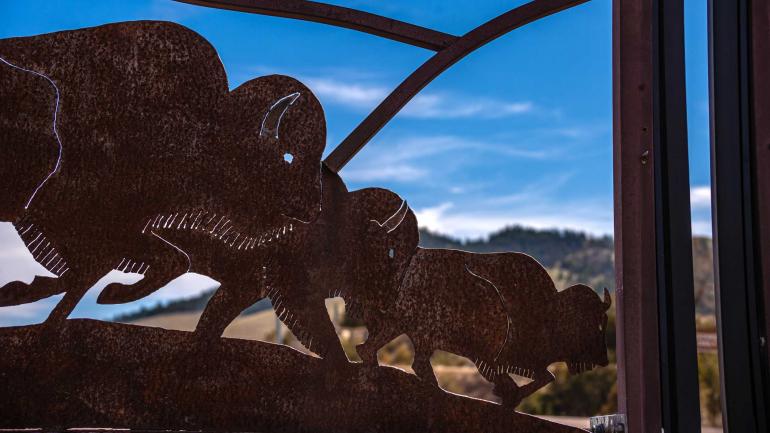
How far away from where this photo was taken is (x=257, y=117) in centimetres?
234

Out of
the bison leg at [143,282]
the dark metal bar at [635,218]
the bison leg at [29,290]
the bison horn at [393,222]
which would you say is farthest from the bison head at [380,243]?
the bison leg at [29,290]

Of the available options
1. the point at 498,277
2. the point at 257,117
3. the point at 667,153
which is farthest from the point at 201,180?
the point at 667,153

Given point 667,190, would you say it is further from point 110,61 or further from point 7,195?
point 7,195

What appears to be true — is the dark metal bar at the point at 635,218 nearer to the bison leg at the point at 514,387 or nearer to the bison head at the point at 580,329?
the bison head at the point at 580,329

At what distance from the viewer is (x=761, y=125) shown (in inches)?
86.0

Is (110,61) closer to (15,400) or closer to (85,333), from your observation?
(85,333)

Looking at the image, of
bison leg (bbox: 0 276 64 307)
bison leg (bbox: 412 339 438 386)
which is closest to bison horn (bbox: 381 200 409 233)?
bison leg (bbox: 412 339 438 386)

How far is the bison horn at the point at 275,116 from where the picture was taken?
7.68ft

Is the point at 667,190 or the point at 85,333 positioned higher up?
the point at 667,190

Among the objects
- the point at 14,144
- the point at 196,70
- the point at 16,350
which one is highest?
the point at 196,70

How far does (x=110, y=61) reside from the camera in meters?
2.30

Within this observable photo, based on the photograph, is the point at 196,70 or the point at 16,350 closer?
the point at 16,350

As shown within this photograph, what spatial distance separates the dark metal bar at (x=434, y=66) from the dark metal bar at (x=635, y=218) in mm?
287

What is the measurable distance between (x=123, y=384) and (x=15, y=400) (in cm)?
29
